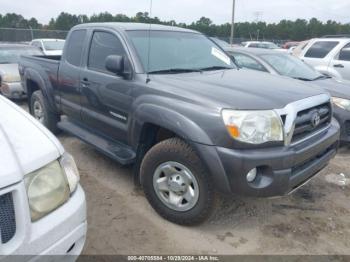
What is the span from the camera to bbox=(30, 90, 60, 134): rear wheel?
18.1ft

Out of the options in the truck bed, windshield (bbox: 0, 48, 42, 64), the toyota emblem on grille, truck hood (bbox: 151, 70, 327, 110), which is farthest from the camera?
windshield (bbox: 0, 48, 42, 64)

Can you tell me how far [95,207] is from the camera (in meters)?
3.58

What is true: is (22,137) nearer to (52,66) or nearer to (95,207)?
(95,207)

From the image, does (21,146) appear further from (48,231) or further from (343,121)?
(343,121)

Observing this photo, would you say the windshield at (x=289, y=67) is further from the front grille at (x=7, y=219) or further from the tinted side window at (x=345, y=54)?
the front grille at (x=7, y=219)

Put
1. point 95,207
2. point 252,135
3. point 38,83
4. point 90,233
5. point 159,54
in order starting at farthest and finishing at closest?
1. point 38,83
2. point 159,54
3. point 95,207
4. point 90,233
5. point 252,135

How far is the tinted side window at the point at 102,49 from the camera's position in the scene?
3.99 meters

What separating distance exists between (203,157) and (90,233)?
1193 mm

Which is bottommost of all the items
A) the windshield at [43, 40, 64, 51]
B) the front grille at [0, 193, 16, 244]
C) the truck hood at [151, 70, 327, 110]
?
the front grille at [0, 193, 16, 244]

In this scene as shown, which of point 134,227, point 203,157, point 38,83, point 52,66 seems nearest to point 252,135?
point 203,157

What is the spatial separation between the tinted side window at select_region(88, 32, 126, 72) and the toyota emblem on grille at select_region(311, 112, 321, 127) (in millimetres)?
2024

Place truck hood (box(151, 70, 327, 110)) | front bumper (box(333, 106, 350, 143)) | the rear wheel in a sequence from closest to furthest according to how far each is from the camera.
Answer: truck hood (box(151, 70, 327, 110)), front bumper (box(333, 106, 350, 143)), the rear wheel

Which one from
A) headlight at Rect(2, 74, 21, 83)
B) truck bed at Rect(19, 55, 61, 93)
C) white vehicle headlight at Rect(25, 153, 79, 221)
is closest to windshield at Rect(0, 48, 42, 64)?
headlight at Rect(2, 74, 21, 83)

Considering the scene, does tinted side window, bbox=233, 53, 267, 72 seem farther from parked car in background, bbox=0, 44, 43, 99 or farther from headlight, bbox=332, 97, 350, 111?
parked car in background, bbox=0, 44, 43, 99
